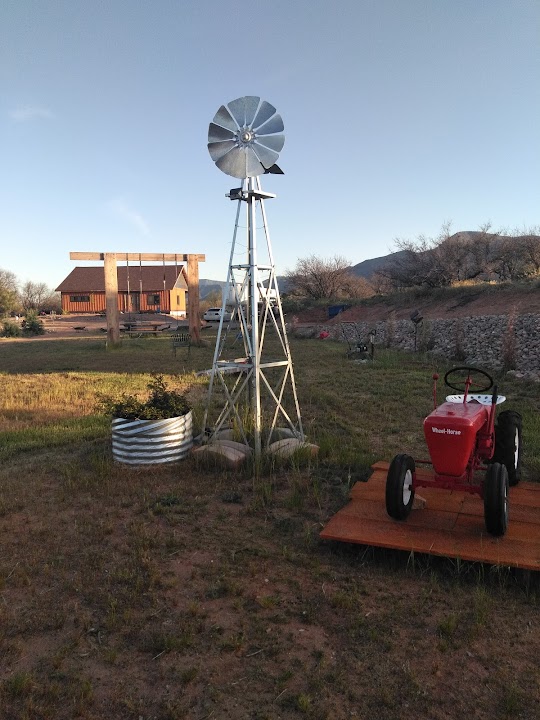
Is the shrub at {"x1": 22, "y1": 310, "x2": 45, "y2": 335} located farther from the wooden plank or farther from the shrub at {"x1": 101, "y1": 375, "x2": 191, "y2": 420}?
the shrub at {"x1": 101, "y1": 375, "x2": 191, "y2": 420}

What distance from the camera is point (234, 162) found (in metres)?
6.63

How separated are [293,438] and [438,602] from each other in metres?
3.40

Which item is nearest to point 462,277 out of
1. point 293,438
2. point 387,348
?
point 387,348

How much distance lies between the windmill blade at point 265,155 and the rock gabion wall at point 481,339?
9.01 m

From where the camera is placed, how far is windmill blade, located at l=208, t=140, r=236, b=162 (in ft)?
21.9

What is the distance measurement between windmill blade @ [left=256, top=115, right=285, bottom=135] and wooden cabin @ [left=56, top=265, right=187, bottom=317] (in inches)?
1630

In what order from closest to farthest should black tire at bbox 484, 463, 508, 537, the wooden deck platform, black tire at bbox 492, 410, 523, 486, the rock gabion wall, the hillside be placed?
the wooden deck platform < black tire at bbox 484, 463, 508, 537 < black tire at bbox 492, 410, 523, 486 < the rock gabion wall < the hillside

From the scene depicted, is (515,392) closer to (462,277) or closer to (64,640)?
(64,640)

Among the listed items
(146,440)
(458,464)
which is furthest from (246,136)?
(458,464)

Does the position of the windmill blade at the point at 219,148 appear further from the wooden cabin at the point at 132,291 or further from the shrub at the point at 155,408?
the wooden cabin at the point at 132,291

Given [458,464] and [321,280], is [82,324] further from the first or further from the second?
[458,464]

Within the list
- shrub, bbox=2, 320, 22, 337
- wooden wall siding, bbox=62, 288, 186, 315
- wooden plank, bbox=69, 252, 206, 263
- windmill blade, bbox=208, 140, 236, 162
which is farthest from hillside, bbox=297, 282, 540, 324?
shrub, bbox=2, 320, 22, 337

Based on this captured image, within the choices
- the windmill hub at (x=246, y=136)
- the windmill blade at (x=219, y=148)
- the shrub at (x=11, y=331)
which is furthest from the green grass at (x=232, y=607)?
the shrub at (x=11, y=331)

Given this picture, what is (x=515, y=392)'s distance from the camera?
11172 mm
